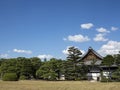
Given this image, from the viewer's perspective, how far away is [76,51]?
168 feet

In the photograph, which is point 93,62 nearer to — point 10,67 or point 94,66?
point 94,66

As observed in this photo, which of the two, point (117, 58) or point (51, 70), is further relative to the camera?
point (51, 70)

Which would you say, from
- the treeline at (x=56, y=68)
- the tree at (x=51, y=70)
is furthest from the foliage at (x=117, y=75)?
the tree at (x=51, y=70)

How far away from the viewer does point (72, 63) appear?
50344mm

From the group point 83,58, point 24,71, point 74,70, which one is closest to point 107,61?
point 74,70

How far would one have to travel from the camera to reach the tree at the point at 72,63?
49.6 m

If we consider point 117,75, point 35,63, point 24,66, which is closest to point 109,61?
point 117,75

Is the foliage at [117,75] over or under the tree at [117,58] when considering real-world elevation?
under

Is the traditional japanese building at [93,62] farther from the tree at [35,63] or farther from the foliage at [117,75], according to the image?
the tree at [35,63]

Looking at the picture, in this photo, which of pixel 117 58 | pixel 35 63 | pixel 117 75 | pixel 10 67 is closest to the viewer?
pixel 117 75

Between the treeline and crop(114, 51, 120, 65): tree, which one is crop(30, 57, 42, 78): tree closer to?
the treeline

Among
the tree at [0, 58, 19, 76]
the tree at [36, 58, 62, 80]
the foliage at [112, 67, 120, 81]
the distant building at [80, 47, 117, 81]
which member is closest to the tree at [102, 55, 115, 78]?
the foliage at [112, 67, 120, 81]

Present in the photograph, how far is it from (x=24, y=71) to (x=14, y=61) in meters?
3.82

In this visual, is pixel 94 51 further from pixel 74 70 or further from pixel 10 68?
pixel 10 68
